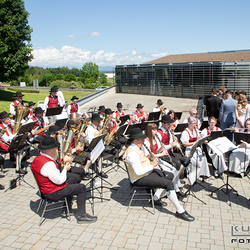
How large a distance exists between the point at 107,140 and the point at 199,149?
8.43ft

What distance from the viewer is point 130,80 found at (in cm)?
3094

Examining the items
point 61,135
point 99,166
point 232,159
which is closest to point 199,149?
point 232,159

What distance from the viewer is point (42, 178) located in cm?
477

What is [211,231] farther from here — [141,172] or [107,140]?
[107,140]

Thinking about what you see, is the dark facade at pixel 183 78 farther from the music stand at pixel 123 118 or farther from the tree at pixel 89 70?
the tree at pixel 89 70

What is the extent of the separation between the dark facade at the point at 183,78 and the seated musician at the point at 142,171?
19.5 metres

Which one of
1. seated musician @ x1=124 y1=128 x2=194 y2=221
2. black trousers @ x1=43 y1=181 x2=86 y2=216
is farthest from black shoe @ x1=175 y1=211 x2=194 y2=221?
black trousers @ x1=43 y1=181 x2=86 y2=216

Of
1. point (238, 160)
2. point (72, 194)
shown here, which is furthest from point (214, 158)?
point (72, 194)

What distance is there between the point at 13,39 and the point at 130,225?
26.5 metres

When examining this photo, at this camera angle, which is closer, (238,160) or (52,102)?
(238,160)

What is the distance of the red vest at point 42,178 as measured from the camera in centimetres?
473

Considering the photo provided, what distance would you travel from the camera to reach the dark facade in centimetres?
2198

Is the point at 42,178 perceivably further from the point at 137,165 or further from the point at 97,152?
the point at 137,165

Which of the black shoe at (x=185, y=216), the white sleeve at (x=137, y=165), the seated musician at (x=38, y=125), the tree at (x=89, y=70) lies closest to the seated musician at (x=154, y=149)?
the white sleeve at (x=137, y=165)
